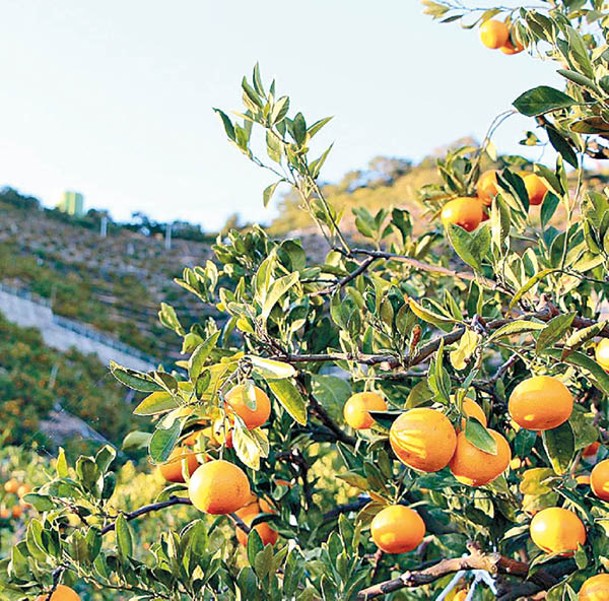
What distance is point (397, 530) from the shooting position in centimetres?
84

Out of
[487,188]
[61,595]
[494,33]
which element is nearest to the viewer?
[61,595]

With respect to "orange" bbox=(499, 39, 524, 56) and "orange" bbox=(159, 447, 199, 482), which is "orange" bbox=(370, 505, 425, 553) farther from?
"orange" bbox=(499, 39, 524, 56)

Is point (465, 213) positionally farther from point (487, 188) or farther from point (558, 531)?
point (558, 531)

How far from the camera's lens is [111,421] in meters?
5.23

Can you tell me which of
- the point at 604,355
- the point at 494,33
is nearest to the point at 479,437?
the point at 604,355

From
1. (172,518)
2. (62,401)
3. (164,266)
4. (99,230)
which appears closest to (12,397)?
(62,401)

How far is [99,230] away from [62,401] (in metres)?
10.4

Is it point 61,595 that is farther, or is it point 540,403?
point 61,595

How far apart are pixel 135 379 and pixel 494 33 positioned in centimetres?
92

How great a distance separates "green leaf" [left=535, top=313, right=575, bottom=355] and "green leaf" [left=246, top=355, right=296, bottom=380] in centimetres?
21

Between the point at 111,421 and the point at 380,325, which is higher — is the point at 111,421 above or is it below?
below

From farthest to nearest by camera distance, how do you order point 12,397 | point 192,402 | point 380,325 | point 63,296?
point 63,296 < point 12,397 < point 380,325 < point 192,402

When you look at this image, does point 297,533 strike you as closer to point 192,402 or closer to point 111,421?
point 192,402

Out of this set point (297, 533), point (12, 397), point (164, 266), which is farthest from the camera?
point (164, 266)
